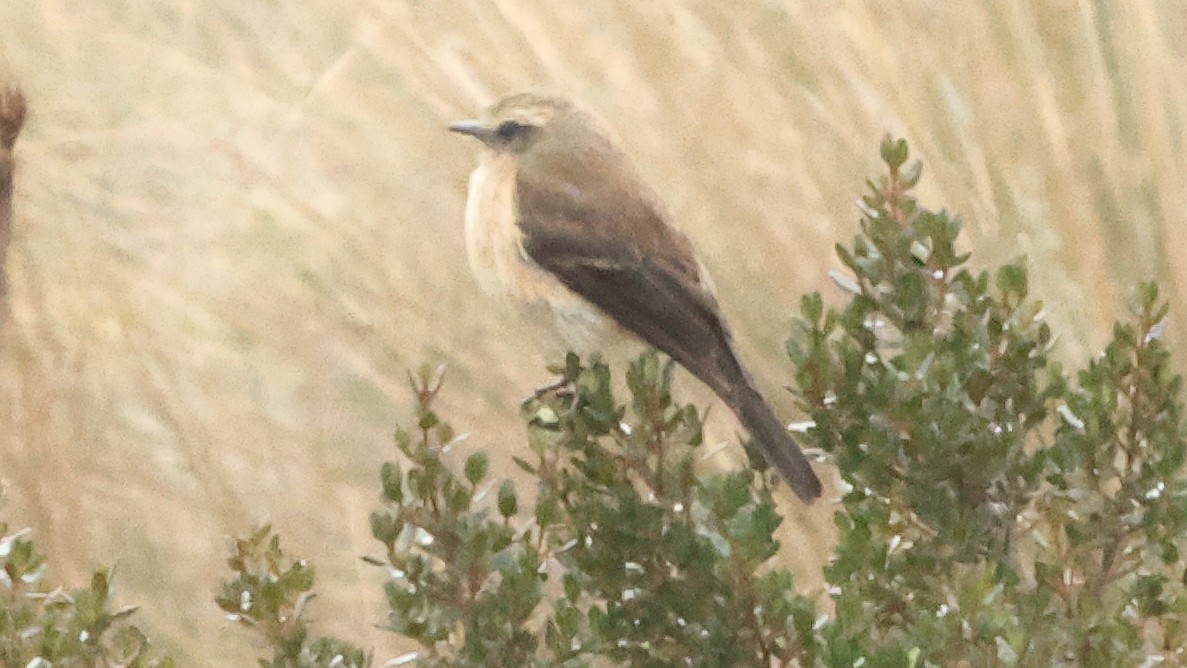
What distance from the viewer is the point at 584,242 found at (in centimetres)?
143

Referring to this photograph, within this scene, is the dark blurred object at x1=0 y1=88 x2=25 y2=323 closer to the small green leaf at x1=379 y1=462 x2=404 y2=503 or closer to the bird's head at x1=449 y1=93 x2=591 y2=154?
the bird's head at x1=449 y1=93 x2=591 y2=154

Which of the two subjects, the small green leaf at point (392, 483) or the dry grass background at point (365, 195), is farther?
the dry grass background at point (365, 195)

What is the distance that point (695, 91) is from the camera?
1577mm

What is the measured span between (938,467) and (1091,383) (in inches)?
4.9

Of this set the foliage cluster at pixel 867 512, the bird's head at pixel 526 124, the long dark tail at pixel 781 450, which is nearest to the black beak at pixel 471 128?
the bird's head at pixel 526 124

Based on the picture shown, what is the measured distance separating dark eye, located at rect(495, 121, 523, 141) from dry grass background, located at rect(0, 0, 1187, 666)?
77 mm

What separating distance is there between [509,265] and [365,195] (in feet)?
0.89

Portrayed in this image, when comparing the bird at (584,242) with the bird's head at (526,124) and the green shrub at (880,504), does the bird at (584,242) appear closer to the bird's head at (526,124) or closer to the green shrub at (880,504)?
the bird's head at (526,124)

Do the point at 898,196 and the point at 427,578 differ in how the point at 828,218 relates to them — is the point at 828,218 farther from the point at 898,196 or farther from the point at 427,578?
the point at 427,578

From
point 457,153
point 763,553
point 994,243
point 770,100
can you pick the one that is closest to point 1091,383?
point 763,553

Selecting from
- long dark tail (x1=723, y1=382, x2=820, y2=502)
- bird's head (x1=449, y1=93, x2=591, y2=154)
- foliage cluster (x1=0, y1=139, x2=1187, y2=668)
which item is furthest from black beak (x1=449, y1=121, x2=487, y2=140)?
foliage cluster (x1=0, y1=139, x2=1187, y2=668)

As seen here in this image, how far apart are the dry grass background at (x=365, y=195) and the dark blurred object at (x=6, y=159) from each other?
1cm

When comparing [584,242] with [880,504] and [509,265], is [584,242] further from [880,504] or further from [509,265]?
[880,504]

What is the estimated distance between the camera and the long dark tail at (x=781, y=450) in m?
1.15
